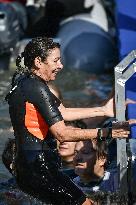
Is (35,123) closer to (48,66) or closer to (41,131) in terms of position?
(41,131)

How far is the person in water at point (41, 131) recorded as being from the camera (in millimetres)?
4797

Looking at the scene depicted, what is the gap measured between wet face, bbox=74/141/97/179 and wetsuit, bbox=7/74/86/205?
2.68ft

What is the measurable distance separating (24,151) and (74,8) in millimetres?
8648

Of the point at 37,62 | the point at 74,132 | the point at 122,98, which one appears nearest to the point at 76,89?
the point at 122,98

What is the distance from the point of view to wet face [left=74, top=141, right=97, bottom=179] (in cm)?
580

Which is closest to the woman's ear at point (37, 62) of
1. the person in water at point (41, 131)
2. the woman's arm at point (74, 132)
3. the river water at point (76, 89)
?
the person in water at point (41, 131)

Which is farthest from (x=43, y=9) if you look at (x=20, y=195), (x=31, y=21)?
(x=20, y=195)

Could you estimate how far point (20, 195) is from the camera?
18.5 ft

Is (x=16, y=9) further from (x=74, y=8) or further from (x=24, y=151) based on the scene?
(x=24, y=151)

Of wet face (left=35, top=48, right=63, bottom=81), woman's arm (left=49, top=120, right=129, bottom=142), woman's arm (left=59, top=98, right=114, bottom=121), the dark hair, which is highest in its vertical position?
the dark hair

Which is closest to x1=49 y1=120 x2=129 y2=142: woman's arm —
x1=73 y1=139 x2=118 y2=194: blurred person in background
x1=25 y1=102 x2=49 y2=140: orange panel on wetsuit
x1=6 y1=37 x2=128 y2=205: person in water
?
x1=6 y1=37 x2=128 y2=205: person in water

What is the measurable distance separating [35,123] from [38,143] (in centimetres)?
18

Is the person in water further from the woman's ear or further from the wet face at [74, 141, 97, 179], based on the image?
the wet face at [74, 141, 97, 179]

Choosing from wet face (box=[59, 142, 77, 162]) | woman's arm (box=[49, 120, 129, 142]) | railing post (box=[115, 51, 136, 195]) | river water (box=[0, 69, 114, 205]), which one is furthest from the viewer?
river water (box=[0, 69, 114, 205])
